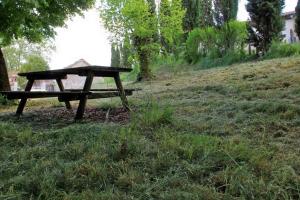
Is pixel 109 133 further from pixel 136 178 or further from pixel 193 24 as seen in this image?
pixel 193 24

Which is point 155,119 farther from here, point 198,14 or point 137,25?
point 198,14

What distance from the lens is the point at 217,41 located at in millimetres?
19875

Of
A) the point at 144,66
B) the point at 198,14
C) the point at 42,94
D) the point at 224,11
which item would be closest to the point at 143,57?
the point at 144,66

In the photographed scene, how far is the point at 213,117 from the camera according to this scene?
15.3 feet

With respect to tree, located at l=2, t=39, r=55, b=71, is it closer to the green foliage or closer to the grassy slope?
the green foliage

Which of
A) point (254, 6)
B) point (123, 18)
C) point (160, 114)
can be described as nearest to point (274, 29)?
point (254, 6)

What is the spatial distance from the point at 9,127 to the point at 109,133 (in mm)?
1416

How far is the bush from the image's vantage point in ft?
50.2

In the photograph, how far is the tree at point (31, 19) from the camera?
9.53 meters

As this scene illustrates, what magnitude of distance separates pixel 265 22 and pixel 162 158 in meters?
16.7

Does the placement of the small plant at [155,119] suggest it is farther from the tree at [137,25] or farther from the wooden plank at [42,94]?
the tree at [137,25]

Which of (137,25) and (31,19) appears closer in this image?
(31,19)

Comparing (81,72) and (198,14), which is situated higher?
(198,14)

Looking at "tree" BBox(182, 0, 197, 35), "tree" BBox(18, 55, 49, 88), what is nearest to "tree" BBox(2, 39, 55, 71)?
"tree" BBox(18, 55, 49, 88)
